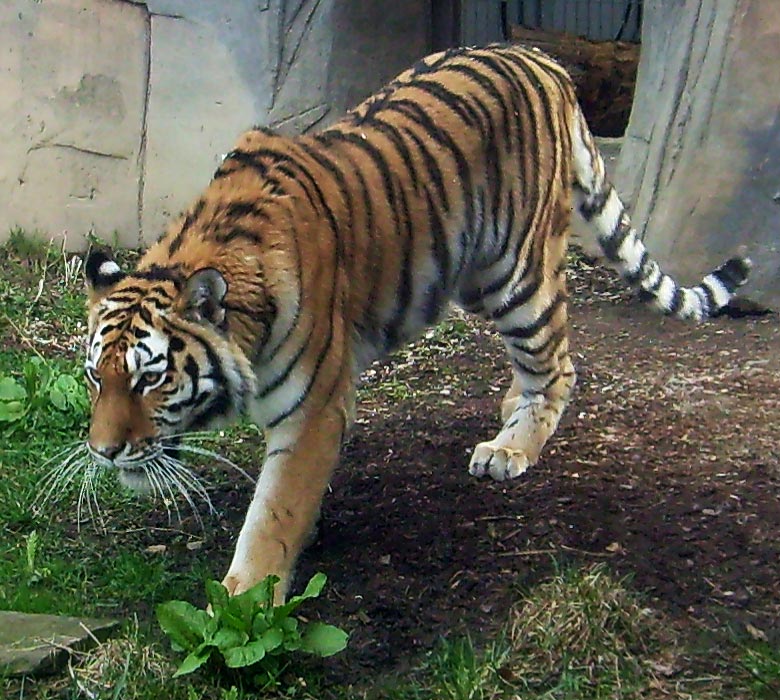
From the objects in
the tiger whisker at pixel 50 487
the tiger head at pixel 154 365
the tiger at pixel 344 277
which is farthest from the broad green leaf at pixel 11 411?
the tiger head at pixel 154 365

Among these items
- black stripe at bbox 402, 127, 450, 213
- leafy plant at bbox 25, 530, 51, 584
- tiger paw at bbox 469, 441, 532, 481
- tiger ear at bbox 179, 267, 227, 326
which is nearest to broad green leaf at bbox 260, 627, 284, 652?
tiger ear at bbox 179, 267, 227, 326

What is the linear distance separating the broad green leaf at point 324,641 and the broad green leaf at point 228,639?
0.14 m

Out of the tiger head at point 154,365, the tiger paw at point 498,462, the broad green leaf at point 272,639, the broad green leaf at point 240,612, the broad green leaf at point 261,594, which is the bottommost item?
the tiger paw at point 498,462

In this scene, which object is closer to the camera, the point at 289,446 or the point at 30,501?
the point at 289,446

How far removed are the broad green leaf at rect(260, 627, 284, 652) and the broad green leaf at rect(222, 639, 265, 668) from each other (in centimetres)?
1

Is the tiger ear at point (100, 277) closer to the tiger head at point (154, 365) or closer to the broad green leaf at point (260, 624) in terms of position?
the tiger head at point (154, 365)

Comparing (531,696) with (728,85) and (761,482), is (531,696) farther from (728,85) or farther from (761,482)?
(728,85)

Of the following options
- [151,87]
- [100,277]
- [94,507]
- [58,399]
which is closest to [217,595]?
[100,277]

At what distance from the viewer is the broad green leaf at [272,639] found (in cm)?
269

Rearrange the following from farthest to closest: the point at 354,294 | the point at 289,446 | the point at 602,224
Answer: the point at 602,224 < the point at 354,294 < the point at 289,446

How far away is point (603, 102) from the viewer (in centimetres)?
704

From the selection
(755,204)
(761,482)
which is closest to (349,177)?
(761,482)

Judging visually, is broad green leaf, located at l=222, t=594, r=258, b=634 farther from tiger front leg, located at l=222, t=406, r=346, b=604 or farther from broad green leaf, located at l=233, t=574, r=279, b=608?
tiger front leg, located at l=222, t=406, r=346, b=604

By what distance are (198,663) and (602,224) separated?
226cm
